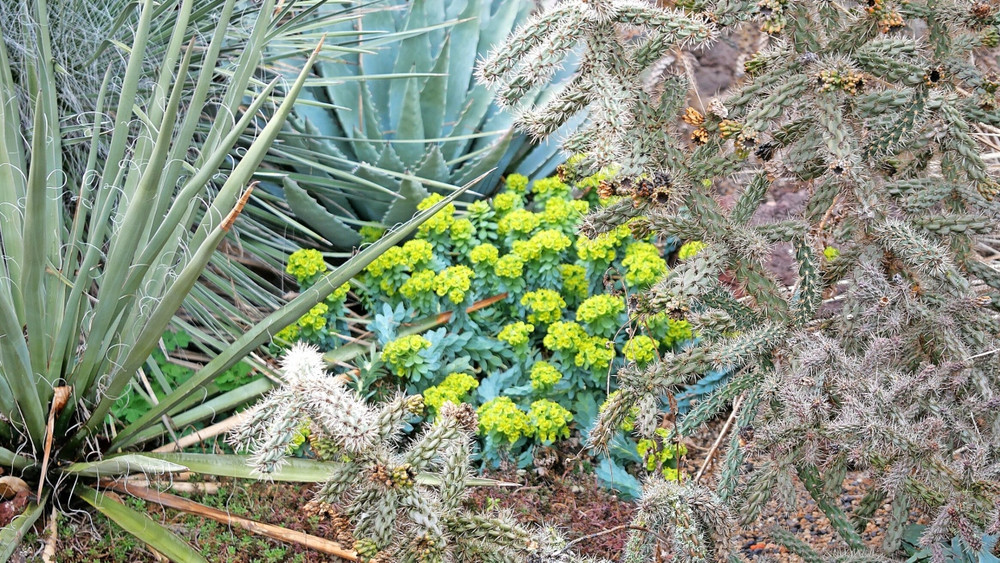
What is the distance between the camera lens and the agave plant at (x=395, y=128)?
349 centimetres

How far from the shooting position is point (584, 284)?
3.30 meters

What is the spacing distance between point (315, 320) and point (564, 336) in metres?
0.90

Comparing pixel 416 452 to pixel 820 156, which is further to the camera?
pixel 820 156

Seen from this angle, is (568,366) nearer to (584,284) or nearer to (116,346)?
(584,284)

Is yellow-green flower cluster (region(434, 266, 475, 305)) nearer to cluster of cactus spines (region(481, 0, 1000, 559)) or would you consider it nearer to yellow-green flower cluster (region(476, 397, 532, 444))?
yellow-green flower cluster (region(476, 397, 532, 444))

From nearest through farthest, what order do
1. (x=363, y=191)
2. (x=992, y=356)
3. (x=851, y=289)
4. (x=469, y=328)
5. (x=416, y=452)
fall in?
(x=416, y=452), (x=992, y=356), (x=851, y=289), (x=469, y=328), (x=363, y=191)

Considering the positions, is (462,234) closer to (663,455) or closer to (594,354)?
(594,354)

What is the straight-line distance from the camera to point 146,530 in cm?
224

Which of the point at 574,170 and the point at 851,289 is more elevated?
the point at 574,170

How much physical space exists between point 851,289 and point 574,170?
80 cm

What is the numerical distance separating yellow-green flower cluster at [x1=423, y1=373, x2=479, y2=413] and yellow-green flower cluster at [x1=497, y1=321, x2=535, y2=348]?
190 mm

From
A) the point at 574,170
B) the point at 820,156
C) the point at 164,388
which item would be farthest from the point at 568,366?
the point at 164,388

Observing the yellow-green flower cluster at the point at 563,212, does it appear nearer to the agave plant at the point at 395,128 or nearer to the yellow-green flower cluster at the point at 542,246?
the yellow-green flower cluster at the point at 542,246

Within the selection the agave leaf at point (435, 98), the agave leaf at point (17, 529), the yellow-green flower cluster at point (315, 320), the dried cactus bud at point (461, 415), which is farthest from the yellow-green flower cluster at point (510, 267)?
the agave leaf at point (17, 529)
